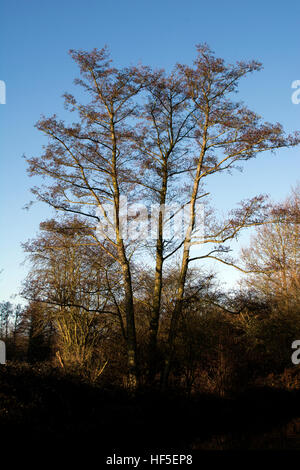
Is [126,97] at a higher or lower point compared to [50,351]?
higher

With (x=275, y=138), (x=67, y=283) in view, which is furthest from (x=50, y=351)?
(x=275, y=138)

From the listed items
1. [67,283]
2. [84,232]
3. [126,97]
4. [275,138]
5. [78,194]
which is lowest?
[67,283]

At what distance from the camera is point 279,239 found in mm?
21422

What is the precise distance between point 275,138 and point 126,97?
4720mm

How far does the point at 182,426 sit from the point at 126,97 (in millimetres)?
9489

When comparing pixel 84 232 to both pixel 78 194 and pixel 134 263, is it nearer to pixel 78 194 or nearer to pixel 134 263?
pixel 78 194

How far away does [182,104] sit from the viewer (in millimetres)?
Result: 13508

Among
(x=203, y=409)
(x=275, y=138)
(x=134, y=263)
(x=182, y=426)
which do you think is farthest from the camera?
(x=134, y=263)
